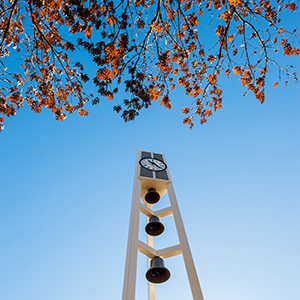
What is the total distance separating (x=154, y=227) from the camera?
7988 millimetres

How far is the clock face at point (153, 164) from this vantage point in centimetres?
1023

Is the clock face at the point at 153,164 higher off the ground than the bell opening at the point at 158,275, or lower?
higher

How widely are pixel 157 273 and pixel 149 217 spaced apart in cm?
196

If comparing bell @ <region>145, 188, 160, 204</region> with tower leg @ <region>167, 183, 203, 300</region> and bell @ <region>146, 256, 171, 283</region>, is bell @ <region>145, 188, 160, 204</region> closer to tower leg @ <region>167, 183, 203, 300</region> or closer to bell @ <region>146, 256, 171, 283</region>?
tower leg @ <region>167, 183, 203, 300</region>

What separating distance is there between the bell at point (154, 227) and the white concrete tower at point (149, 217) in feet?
1.31

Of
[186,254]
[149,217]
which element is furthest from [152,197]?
[186,254]

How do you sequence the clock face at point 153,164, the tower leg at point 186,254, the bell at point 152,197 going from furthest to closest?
1. the clock face at point 153,164
2. the bell at point 152,197
3. the tower leg at point 186,254

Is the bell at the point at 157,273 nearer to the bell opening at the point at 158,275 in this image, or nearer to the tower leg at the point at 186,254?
the bell opening at the point at 158,275

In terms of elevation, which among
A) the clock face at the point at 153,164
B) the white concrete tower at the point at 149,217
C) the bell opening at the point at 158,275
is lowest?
the bell opening at the point at 158,275

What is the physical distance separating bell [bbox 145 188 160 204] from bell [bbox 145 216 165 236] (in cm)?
132

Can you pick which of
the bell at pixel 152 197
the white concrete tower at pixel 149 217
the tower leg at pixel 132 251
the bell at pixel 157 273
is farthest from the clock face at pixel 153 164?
the bell at pixel 157 273

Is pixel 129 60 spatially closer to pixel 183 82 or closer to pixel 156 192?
pixel 183 82

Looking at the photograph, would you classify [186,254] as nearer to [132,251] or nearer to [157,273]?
[157,273]

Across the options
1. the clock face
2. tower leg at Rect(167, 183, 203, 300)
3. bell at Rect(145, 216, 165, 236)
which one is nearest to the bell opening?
tower leg at Rect(167, 183, 203, 300)
